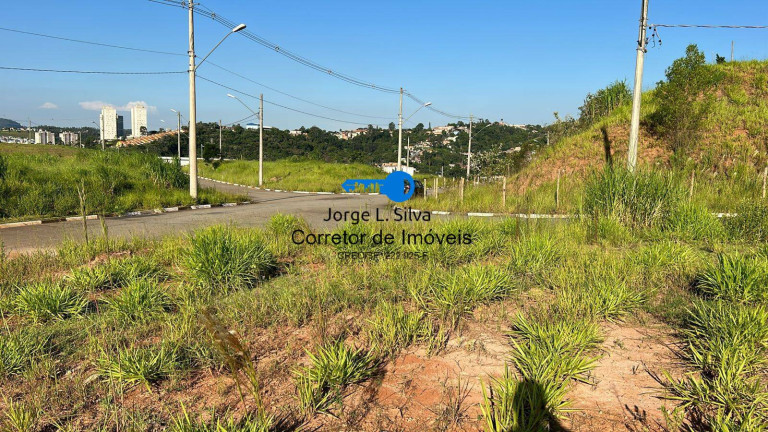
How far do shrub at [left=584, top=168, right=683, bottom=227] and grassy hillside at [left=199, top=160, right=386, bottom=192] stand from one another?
81.1ft

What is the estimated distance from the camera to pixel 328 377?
10.3ft

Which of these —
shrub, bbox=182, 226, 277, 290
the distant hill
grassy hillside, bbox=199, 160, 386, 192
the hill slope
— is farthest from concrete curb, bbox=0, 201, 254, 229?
the distant hill

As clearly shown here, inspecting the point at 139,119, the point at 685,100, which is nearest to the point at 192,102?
the point at 685,100

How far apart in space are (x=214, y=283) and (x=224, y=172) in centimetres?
4214

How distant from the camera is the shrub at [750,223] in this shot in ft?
25.6

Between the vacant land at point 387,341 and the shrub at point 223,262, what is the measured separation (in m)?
0.03

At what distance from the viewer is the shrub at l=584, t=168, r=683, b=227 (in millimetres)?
8594

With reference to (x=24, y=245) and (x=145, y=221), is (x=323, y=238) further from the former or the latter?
(x=145, y=221)

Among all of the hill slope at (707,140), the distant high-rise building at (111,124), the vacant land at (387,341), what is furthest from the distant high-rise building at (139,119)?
the vacant land at (387,341)

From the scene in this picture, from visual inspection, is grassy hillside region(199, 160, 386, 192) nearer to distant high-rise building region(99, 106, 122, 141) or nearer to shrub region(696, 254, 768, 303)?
shrub region(696, 254, 768, 303)

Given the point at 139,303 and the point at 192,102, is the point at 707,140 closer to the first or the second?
the point at 192,102

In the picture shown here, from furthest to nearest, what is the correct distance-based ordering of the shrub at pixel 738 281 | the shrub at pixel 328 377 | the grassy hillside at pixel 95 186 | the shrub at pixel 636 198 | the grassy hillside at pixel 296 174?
the grassy hillside at pixel 296 174 < the grassy hillside at pixel 95 186 < the shrub at pixel 636 198 < the shrub at pixel 738 281 < the shrub at pixel 328 377

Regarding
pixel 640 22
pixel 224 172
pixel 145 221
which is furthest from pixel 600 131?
pixel 224 172

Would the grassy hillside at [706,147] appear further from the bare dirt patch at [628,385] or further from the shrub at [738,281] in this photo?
the bare dirt patch at [628,385]
